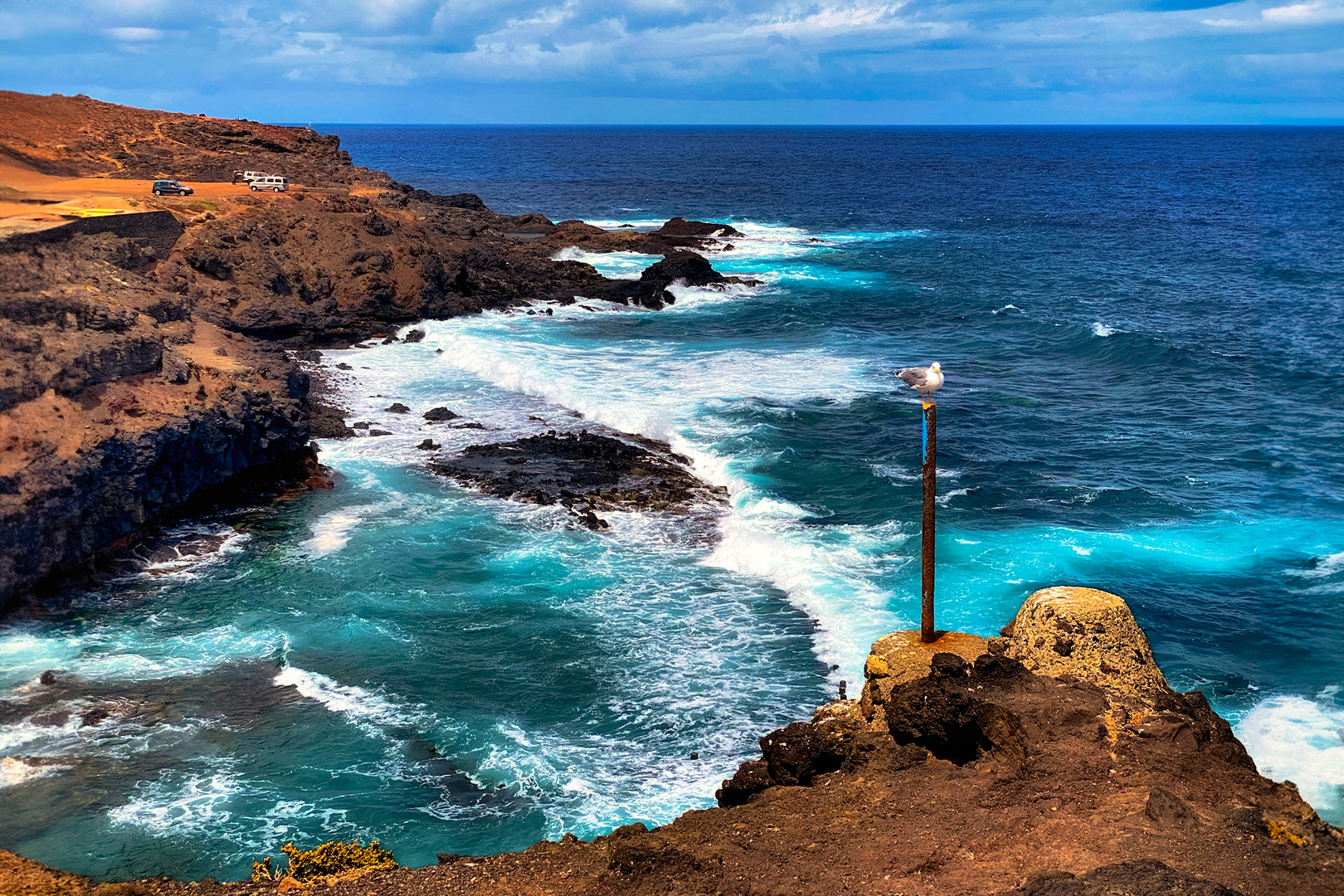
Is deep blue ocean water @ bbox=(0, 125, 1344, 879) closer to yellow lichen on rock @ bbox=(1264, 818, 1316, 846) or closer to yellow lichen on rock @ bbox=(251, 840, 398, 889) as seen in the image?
yellow lichen on rock @ bbox=(251, 840, 398, 889)

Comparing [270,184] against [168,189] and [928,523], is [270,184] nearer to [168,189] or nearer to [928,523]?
[168,189]

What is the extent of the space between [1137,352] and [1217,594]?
2394 cm

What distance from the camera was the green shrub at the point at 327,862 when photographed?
45.5 ft

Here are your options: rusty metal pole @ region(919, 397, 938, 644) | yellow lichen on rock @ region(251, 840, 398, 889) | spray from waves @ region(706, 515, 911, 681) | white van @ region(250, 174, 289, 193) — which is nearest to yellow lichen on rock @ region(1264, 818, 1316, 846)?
rusty metal pole @ region(919, 397, 938, 644)

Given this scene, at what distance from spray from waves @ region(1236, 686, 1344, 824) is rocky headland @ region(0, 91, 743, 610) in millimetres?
23440

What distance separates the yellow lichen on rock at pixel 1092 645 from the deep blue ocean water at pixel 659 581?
5569 mm

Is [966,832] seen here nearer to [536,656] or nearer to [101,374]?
[536,656]

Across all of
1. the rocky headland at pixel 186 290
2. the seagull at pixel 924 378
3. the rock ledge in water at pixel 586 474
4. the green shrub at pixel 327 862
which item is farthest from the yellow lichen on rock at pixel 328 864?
the rock ledge in water at pixel 586 474

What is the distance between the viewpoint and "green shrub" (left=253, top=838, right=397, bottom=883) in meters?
13.9

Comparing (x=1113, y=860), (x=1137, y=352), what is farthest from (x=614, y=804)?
(x=1137, y=352)

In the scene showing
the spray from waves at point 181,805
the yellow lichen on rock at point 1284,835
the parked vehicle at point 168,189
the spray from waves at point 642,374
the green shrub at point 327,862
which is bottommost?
the spray from waves at point 181,805

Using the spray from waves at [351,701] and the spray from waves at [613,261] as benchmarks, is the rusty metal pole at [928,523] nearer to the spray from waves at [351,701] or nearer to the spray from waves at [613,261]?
the spray from waves at [351,701]

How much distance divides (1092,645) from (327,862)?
34.8 feet

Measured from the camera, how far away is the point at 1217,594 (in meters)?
24.2
